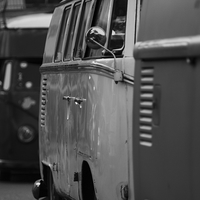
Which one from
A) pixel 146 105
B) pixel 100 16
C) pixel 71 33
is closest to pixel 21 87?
pixel 71 33

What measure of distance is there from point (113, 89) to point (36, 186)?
376 centimetres

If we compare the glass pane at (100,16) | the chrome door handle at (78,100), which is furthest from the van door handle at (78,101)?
the glass pane at (100,16)

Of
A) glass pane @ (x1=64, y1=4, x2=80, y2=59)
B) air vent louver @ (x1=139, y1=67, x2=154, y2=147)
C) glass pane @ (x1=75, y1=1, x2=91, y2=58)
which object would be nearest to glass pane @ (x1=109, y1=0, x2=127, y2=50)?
glass pane @ (x1=75, y1=1, x2=91, y2=58)

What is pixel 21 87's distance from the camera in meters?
14.6

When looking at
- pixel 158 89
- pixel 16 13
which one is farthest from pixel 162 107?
pixel 16 13

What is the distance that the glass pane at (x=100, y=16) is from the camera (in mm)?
7223

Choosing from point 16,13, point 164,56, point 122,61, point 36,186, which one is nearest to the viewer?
point 164,56

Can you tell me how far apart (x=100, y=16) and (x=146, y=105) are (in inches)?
96.2

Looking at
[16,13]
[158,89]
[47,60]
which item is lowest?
[158,89]

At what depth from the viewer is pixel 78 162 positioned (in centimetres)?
786

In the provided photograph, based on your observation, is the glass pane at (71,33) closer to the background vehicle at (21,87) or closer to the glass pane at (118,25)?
the glass pane at (118,25)

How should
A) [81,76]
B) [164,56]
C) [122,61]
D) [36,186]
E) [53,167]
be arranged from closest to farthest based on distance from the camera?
[164,56], [122,61], [81,76], [53,167], [36,186]

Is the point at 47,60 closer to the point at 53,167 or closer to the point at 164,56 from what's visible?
the point at 53,167

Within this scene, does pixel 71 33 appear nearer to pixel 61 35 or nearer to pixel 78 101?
pixel 61 35
